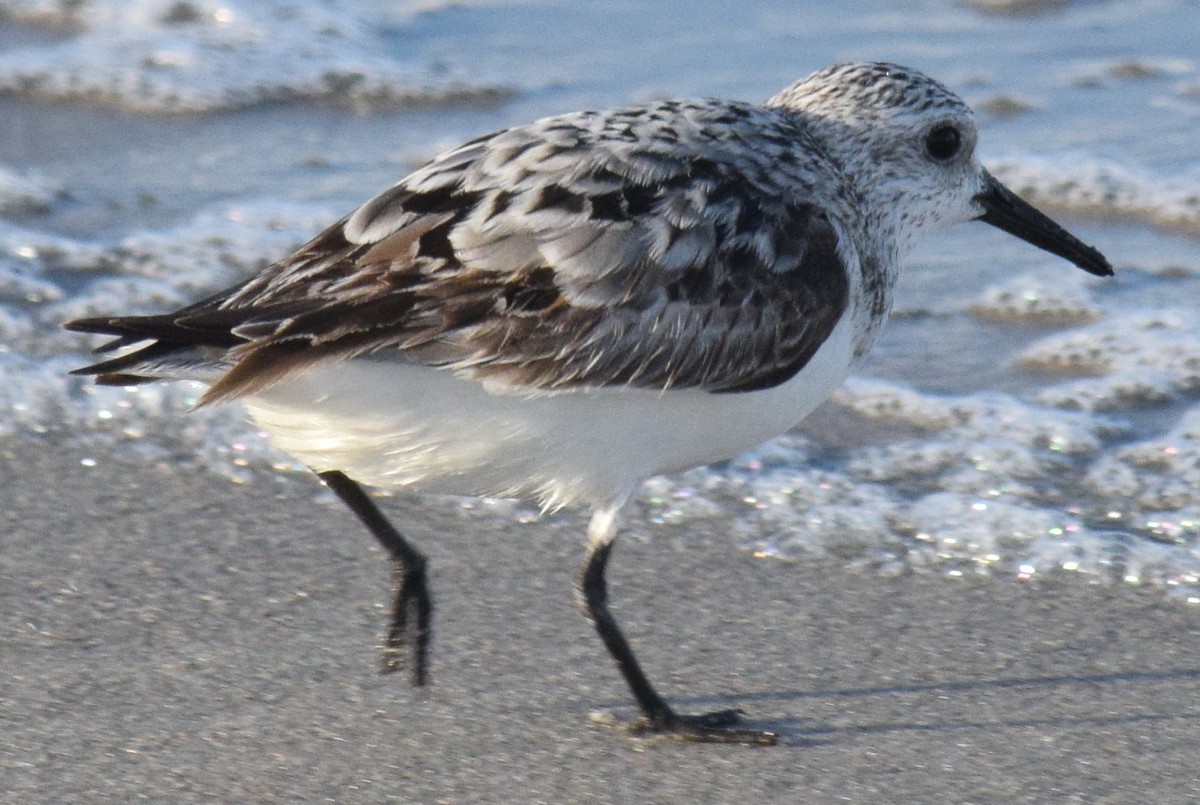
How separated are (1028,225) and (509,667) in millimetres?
1494

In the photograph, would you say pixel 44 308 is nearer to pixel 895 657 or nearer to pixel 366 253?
pixel 366 253

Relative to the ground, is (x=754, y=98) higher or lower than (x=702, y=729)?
higher

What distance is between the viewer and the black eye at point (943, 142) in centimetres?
374

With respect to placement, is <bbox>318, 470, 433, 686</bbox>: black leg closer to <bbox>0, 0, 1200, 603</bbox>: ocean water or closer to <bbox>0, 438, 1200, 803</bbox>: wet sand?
<bbox>0, 438, 1200, 803</bbox>: wet sand

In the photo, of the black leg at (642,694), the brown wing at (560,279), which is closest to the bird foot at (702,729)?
the black leg at (642,694)

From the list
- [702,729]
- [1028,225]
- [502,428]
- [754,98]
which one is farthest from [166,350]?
[754,98]

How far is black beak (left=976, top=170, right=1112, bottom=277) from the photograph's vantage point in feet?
13.0

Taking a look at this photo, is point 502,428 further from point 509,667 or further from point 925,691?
point 925,691

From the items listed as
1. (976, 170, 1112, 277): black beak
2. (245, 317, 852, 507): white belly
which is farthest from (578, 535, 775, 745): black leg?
(976, 170, 1112, 277): black beak

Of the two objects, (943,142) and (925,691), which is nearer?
(925,691)

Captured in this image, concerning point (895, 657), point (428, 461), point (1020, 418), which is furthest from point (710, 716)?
point (1020, 418)

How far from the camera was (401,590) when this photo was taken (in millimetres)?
3434

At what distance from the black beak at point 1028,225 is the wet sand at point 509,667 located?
73cm

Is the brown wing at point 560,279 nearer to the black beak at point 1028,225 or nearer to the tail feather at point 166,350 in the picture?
the tail feather at point 166,350
